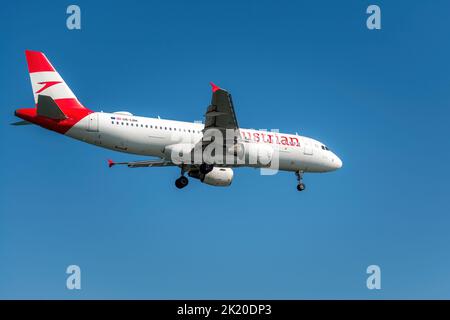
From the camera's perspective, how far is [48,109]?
34906 millimetres

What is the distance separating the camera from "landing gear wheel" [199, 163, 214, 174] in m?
38.7

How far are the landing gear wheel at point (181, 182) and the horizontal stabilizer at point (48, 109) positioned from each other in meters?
8.11

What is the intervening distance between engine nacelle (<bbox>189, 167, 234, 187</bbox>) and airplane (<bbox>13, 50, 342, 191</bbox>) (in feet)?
1.66

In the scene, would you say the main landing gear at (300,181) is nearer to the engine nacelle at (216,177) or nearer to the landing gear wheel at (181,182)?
the engine nacelle at (216,177)

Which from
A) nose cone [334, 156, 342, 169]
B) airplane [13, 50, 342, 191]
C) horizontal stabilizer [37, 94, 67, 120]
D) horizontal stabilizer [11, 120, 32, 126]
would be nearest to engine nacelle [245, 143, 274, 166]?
airplane [13, 50, 342, 191]

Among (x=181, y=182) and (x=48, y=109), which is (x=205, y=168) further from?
(x=48, y=109)

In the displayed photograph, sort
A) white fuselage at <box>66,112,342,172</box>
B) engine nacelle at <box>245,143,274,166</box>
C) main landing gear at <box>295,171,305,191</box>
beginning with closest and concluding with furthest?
white fuselage at <box>66,112,342,172</box> < engine nacelle at <box>245,143,274,166</box> < main landing gear at <box>295,171,305,191</box>

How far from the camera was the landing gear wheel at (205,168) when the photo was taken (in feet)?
127

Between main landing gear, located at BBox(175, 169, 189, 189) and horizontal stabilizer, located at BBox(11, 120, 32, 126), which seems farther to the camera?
main landing gear, located at BBox(175, 169, 189, 189)

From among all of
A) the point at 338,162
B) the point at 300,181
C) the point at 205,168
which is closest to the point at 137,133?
the point at 205,168

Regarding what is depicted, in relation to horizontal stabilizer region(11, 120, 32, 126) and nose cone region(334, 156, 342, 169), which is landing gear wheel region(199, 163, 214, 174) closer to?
nose cone region(334, 156, 342, 169)

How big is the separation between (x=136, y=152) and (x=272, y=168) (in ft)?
28.3

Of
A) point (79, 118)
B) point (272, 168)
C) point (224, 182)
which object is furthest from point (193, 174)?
point (79, 118)

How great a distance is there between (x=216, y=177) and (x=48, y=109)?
10733mm
